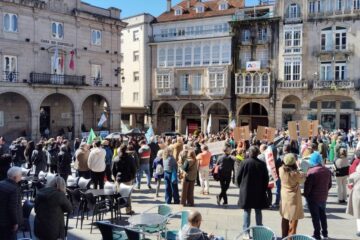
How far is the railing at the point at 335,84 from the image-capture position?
112ft

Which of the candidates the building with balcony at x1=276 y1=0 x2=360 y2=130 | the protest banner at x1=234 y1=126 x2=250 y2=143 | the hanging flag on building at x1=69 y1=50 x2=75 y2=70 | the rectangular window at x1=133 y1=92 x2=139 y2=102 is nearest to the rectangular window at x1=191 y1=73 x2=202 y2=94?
the rectangular window at x1=133 y1=92 x2=139 y2=102

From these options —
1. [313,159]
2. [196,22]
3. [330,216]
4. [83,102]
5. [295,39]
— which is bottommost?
[330,216]

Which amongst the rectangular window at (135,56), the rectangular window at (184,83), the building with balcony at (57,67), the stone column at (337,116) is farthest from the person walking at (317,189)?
the rectangular window at (135,56)

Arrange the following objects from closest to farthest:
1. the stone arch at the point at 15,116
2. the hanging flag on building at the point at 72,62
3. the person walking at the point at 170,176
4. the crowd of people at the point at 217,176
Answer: the crowd of people at the point at 217,176 → the person walking at the point at 170,176 → the stone arch at the point at 15,116 → the hanging flag on building at the point at 72,62

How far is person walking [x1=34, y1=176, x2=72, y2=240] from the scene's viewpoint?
6.02m

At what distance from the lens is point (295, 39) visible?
36406 mm

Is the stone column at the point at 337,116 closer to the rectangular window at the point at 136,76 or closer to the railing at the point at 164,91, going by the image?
the railing at the point at 164,91

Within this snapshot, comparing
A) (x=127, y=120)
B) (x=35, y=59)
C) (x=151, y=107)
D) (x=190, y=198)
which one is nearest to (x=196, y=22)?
(x=151, y=107)

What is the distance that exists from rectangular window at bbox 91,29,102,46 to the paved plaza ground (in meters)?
23.7

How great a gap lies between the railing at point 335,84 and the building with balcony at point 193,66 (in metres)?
8.68

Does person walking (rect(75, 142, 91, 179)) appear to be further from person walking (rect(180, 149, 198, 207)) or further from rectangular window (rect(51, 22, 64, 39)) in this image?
rectangular window (rect(51, 22, 64, 39))

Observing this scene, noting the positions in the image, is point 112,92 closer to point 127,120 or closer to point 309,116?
point 127,120

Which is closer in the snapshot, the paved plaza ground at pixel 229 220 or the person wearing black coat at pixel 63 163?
the paved plaza ground at pixel 229 220

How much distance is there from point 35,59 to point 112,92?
8.04 m
